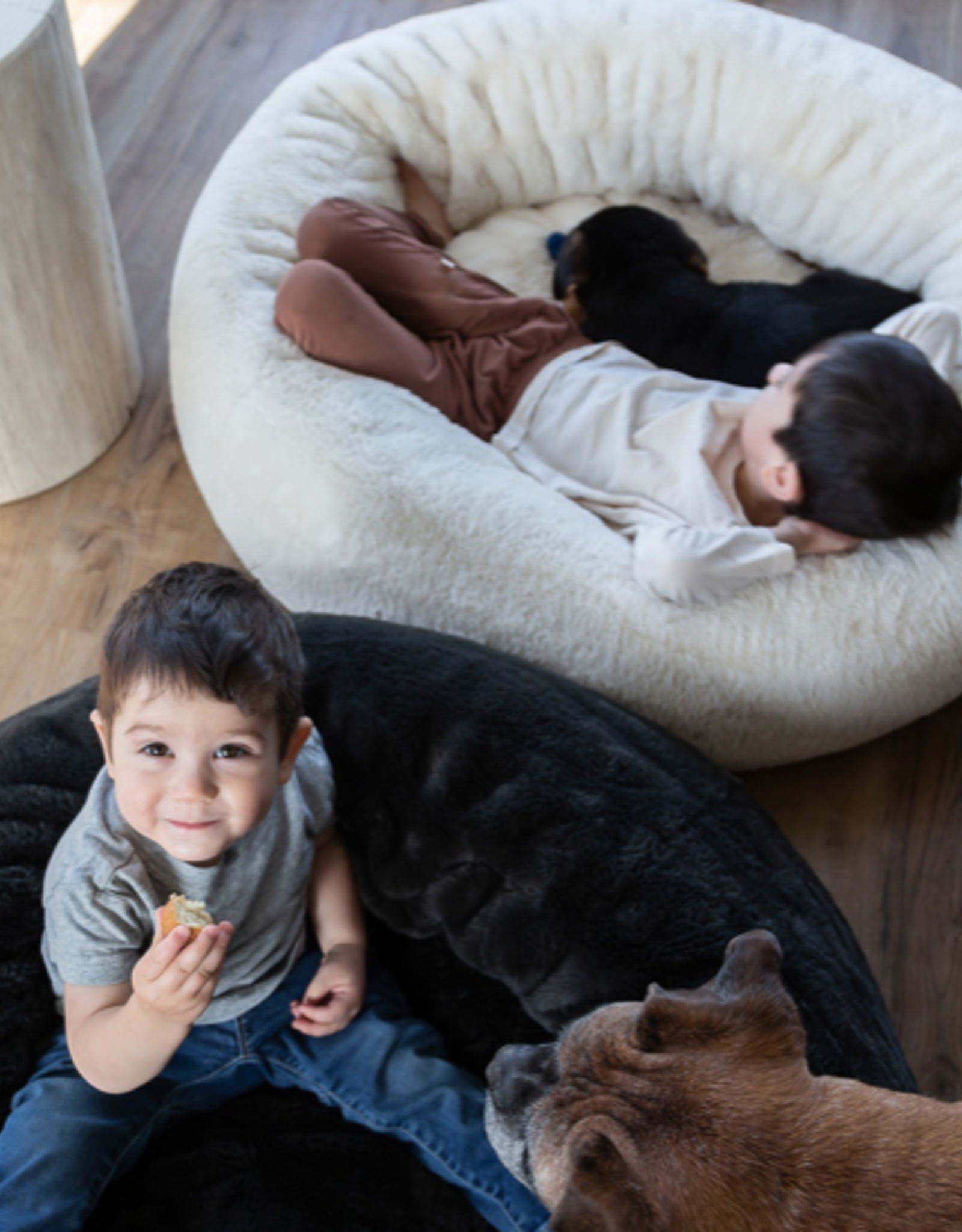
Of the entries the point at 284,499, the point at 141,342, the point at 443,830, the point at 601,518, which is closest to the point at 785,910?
the point at 443,830

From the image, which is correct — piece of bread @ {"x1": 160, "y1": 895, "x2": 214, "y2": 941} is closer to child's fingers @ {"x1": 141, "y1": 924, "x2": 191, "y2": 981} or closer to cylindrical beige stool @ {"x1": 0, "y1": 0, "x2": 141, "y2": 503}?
child's fingers @ {"x1": 141, "y1": 924, "x2": 191, "y2": 981}

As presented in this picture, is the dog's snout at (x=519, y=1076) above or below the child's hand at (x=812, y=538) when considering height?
below

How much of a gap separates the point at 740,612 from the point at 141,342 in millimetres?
1478

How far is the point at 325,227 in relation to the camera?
2.33 m

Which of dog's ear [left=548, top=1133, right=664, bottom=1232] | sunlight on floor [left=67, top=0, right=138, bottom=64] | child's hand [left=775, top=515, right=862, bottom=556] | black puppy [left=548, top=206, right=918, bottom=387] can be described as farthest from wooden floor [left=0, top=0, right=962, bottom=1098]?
dog's ear [left=548, top=1133, right=664, bottom=1232]

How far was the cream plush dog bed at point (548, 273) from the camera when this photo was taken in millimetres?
1962

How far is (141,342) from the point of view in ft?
9.00

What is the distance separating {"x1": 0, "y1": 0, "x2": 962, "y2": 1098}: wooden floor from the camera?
2.06 metres

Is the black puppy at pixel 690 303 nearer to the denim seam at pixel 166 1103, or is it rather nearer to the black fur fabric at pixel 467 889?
the black fur fabric at pixel 467 889

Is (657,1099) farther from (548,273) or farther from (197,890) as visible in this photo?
(548,273)

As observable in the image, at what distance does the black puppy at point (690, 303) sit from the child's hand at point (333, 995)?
1318 mm

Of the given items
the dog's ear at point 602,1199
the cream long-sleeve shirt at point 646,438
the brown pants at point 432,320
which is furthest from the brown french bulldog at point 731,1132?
the brown pants at point 432,320

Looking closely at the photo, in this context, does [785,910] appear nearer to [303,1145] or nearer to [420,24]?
[303,1145]

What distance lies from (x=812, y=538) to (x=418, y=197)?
1.16 m
